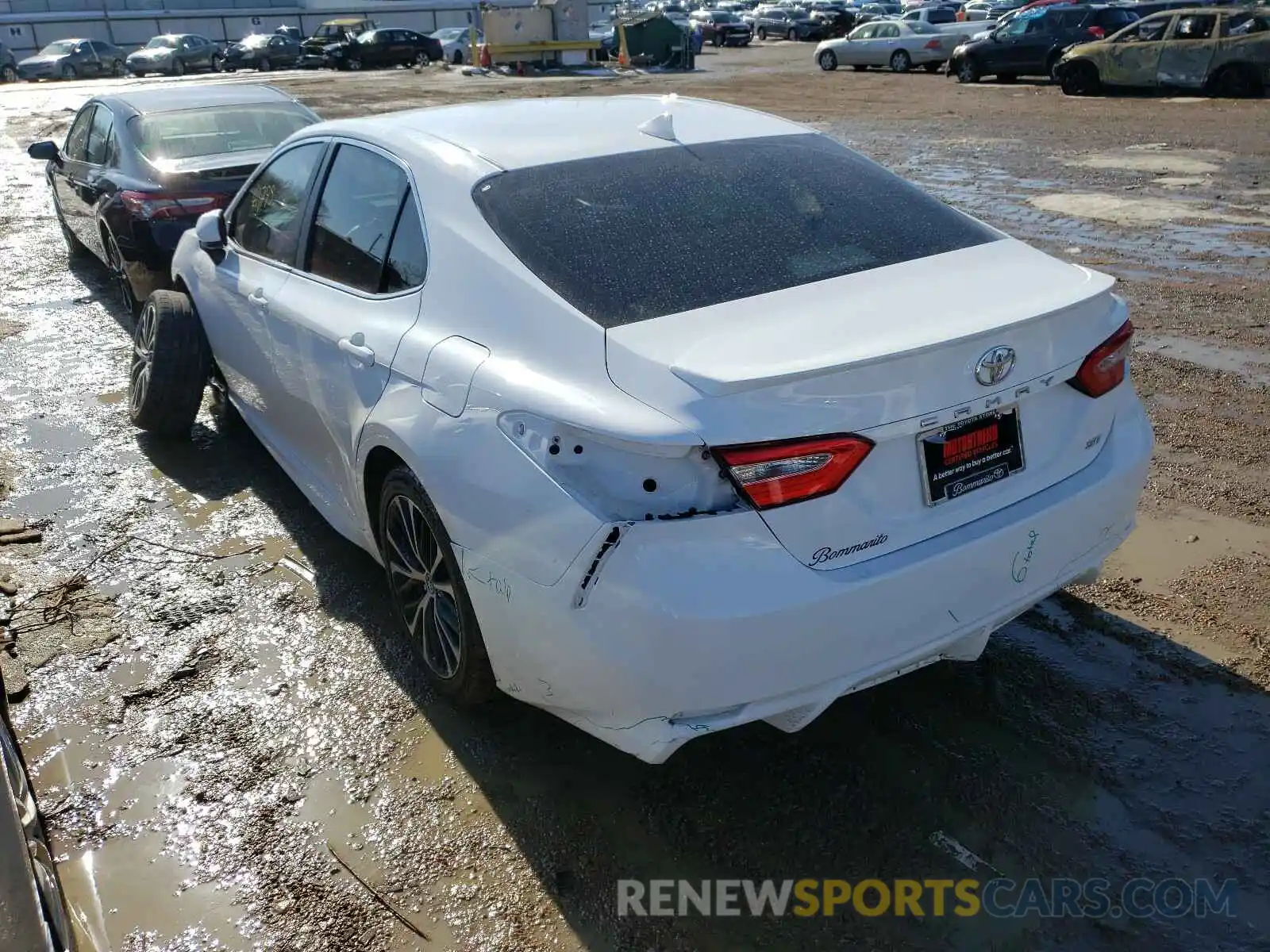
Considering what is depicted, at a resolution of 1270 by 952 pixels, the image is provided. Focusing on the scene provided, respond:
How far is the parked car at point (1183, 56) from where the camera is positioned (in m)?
18.6

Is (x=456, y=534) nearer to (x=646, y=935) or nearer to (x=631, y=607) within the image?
(x=631, y=607)

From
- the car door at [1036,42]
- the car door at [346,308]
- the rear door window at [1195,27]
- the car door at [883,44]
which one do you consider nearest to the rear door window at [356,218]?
the car door at [346,308]

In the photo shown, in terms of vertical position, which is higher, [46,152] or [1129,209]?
[46,152]

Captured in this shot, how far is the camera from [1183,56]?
19.4 metres

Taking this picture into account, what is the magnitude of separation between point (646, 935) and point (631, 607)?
0.81 m

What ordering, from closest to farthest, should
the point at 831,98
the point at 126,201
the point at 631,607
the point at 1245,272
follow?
the point at 631,607
the point at 126,201
the point at 1245,272
the point at 831,98

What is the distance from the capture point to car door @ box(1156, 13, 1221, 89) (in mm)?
19094

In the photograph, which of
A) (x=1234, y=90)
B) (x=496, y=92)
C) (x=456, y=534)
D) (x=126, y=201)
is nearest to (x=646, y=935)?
(x=456, y=534)

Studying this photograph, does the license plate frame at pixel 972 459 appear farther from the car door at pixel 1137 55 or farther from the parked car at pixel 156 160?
the car door at pixel 1137 55

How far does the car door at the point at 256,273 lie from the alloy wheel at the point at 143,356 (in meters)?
0.36

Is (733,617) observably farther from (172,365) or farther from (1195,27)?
(1195,27)

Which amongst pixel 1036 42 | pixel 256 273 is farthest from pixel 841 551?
pixel 1036 42

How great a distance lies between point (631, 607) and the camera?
234 centimetres

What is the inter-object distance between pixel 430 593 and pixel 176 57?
154 ft
